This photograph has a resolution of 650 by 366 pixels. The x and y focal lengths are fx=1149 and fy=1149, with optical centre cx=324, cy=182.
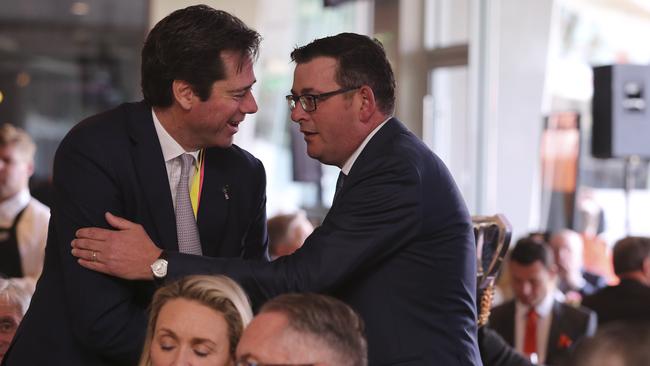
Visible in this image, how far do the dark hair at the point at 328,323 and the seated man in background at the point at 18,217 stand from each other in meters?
3.58

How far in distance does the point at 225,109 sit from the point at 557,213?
7.31 metres

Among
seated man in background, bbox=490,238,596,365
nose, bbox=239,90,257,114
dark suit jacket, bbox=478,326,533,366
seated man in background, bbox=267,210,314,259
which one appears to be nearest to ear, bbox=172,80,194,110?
nose, bbox=239,90,257,114

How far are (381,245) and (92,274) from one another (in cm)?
64

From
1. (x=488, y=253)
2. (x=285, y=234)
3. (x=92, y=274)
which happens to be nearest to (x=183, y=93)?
(x=92, y=274)

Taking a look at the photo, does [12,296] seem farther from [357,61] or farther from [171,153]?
[357,61]

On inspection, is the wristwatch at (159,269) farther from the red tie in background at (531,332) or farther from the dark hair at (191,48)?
the red tie in background at (531,332)

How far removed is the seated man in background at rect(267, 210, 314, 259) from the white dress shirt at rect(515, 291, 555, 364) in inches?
49.2

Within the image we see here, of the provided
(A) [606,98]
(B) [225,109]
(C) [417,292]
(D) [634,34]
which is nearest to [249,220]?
(B) [225,109]

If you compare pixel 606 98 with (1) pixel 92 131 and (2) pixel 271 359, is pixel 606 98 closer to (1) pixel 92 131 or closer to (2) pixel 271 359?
(1) pixel 92 131

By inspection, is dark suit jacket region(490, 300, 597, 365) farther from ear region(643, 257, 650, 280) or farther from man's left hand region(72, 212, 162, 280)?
man's left hand region(72, 212, 162, 280)

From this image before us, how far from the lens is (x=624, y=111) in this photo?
7.74m

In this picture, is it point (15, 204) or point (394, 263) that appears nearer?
point (394, 263)

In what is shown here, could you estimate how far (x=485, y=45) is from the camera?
31.0 feet

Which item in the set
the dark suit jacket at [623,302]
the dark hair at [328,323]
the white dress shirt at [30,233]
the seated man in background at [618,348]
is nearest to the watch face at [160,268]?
the dark hair at [328,323]
